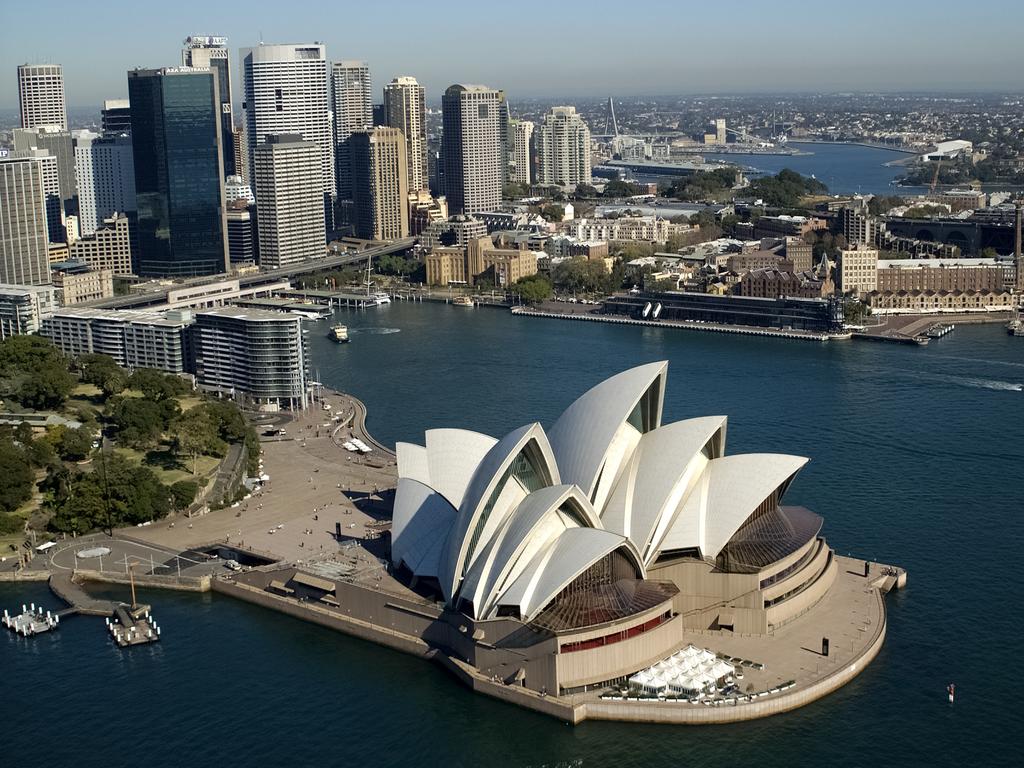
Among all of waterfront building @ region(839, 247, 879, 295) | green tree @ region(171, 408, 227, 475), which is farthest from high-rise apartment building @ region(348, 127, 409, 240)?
green tree @ region(171, 408, 227, 475)

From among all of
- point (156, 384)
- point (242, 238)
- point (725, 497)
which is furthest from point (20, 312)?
point (725, 497)

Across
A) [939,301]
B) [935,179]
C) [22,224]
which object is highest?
[22,224]

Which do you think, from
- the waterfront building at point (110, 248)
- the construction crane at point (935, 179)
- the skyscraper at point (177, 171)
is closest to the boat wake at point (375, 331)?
the skyscraper at point (177, 171)

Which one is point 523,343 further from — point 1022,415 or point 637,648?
point 637,648

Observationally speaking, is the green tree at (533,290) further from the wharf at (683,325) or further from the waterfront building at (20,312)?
the waterfront building at (20,312)

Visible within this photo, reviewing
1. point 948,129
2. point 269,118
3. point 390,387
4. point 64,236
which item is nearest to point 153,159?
point 64,236

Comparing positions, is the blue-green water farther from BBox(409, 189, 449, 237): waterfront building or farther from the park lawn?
Result: BBox(409, 189, 449, 237): waterfront building

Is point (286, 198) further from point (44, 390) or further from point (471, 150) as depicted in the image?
point (44, 390)
